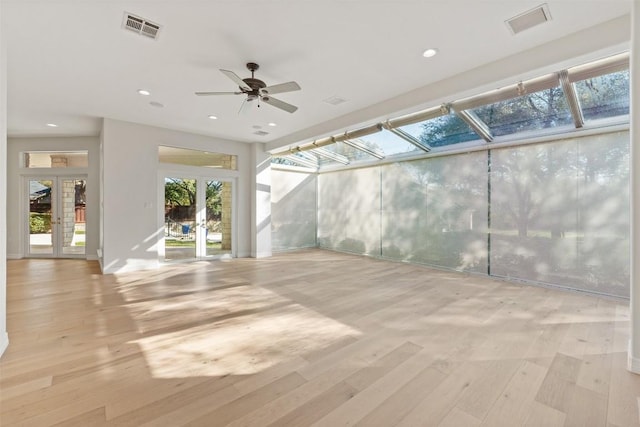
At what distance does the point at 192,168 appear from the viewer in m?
6.83

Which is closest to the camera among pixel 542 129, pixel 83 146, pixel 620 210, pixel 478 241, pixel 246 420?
pixel 246 420

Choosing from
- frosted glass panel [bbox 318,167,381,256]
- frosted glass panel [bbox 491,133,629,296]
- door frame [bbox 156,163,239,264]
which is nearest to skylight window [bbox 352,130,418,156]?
frosted glass panel [bbox 318,167,381,256]

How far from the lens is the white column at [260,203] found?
300 inches

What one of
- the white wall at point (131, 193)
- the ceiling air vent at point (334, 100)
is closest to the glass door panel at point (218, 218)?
the white wall at point (131, 193)

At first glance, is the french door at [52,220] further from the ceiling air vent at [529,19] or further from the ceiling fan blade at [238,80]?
the ceiling air vent at [529,19]

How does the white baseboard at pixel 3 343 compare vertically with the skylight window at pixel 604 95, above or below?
below

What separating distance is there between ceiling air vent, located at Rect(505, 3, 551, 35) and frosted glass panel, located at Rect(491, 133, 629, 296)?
2654mm

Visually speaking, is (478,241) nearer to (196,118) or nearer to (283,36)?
(283,36)

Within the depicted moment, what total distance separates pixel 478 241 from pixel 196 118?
19.6ft

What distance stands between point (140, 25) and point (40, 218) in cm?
729

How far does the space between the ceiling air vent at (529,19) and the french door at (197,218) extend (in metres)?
6.45

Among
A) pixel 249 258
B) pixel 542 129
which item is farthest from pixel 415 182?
pixel 249 258

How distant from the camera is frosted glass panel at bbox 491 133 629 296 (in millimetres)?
4090

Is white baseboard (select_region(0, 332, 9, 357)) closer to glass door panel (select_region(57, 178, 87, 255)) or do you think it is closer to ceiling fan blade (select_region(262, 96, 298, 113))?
ceiling fan blade (select_region(262, 96, 298, 113))
